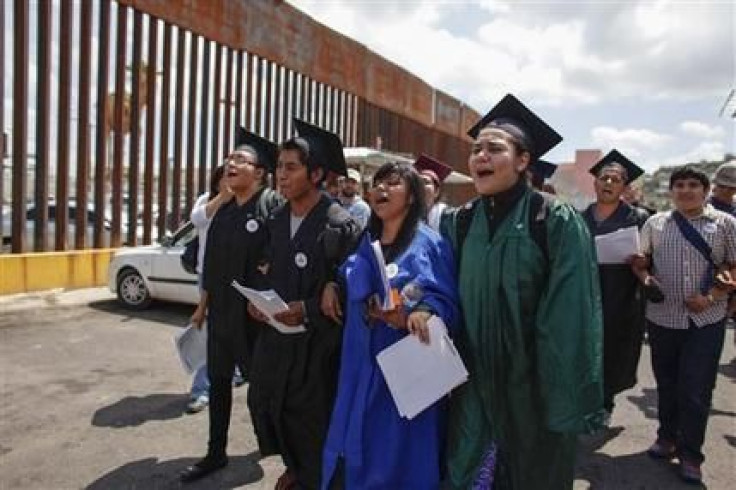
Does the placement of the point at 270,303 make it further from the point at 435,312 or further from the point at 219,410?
the point at 219,410

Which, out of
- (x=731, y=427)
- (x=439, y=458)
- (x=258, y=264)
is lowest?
(x=731, y=427)

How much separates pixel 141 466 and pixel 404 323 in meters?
2.48

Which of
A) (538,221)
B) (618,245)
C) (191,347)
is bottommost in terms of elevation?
(191,347)

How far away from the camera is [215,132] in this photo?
1502 cm

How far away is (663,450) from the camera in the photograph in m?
4.52

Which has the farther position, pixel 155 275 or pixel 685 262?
pixel 155 275

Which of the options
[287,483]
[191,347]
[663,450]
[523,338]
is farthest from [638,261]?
[191,347]

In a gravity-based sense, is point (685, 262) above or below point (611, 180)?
Result: below

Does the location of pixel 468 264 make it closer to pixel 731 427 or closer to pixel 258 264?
pixel 258 264

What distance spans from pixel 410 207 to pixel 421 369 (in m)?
0.77

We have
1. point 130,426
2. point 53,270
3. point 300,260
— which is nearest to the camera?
point 300,260

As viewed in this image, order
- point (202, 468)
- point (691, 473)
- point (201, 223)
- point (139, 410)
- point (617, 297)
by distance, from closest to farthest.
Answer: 1. point (202, 468)
2. point (691, 473)
3. point (617, 297)
4. point (201, 223)
5. point (139, 410)

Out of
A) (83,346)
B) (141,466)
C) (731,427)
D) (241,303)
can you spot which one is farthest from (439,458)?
(83,346)

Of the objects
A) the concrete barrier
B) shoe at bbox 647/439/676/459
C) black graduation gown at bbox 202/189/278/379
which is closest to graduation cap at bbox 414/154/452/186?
black graduation gown at bbox 202/189/278/379
